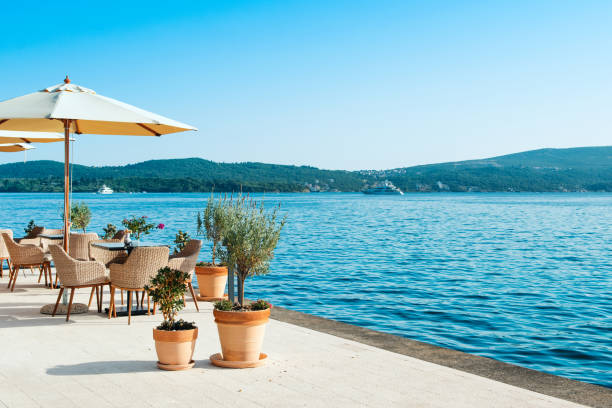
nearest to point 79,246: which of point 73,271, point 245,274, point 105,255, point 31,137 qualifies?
point 105,255

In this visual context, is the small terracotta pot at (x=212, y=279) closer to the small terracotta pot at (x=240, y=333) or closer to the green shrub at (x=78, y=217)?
the small terracotta pot at (x=240, y=333)

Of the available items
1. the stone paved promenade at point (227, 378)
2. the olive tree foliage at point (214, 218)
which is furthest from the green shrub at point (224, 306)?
the olive tree foliage at point (214, 218)

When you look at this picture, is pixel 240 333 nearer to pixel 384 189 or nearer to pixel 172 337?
pixel 172 337

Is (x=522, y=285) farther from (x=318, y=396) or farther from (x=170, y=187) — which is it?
(x=170, y=187)

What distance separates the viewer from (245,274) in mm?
5391

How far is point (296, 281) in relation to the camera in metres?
15.7

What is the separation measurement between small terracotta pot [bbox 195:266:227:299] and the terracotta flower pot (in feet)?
10.3

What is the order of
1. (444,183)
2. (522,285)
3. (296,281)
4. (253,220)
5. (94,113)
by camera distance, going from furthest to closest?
1. (444,183)
2. (296,281)
3. (522,285)
4. (94,113)
5. (253,220)

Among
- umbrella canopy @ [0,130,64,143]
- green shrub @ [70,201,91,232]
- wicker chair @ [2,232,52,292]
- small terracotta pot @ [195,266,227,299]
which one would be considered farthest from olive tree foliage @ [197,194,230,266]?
green shrub @ [70,201,91,232]

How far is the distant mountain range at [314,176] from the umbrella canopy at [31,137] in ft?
250

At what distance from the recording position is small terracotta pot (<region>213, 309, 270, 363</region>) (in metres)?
4.63

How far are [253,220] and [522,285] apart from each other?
11414 mm

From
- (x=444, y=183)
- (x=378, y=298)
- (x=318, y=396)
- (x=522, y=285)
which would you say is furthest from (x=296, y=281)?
(x=444, y=183)

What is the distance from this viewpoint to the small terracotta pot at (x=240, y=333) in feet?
15.2
